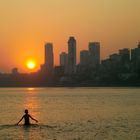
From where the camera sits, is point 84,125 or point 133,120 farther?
point 133,120

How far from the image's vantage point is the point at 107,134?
49.0 m

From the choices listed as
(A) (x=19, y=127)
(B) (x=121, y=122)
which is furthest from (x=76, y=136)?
(B) (x=121, y=122)

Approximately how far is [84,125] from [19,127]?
704 centimetres

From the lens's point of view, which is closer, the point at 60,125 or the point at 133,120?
the point at 60,125

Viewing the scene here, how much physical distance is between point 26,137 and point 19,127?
24.5ft

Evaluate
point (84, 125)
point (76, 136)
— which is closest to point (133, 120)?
point (84, 125)

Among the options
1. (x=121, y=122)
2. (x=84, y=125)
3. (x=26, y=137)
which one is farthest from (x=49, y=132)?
(x=121, y=122)

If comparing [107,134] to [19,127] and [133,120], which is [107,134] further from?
[133,120]

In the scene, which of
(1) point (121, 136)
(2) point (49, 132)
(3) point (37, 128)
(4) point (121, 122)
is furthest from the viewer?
(4) point (121, 122)

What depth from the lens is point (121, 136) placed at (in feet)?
156

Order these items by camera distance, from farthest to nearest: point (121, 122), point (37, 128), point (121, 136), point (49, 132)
Answer: point (121, 122) → point (37, 128) → point (49, 132) → point (121, 136)

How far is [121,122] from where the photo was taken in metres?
61.1

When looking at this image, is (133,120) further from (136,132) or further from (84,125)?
(136,132)

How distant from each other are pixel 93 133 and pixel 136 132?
13.4 ft
